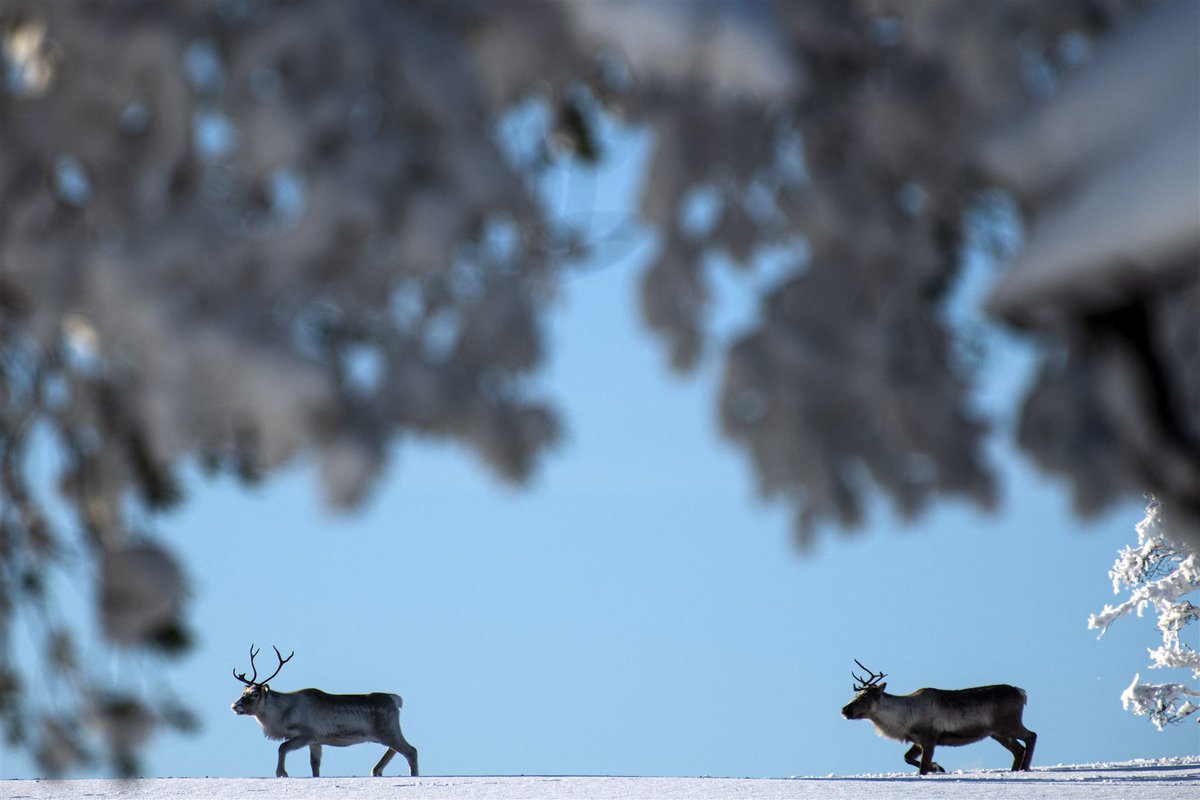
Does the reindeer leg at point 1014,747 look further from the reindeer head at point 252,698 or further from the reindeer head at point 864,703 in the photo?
the reindeer head at point 252,698

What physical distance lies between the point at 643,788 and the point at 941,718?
17.1ft

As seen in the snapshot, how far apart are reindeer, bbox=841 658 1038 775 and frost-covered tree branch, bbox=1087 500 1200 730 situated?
279cm

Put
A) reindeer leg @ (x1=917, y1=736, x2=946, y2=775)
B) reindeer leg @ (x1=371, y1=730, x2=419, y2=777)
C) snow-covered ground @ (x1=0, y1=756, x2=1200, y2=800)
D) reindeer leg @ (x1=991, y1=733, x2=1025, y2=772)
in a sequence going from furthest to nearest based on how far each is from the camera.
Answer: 1. reindeer leg @ (x1=371, y1=730, x2=419, y2=777)
2. reindeer leg @ (x1=991, y1=733, x2=1025, y2=772)
3. reindeer leg @ (x1=917, y1=736, x2=946, y2=775)
4. snow-covered ground @ (x1=0, y1=756, x2=1200, y2=800)

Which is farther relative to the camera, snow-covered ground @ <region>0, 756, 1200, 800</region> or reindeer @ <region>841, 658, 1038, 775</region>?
reindeer @ <region>841, 658, 1038, 775</region>

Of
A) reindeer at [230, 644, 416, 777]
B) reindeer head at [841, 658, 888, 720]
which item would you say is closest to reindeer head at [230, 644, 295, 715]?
reindeer at [230, 644, 416, 777]

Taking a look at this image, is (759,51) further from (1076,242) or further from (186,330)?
(186,330)

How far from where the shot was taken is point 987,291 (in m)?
2.05

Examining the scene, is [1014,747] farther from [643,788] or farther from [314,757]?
[314,757]

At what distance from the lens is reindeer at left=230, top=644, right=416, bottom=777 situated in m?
13.6

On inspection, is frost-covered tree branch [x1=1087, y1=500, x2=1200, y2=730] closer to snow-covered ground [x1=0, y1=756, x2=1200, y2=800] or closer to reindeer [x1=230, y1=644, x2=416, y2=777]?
snow-covered ground [x1=0, y1=756, x2=1200, y2=800]

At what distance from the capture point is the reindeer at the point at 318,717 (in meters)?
13.6

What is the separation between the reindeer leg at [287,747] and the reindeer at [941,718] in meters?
6.17

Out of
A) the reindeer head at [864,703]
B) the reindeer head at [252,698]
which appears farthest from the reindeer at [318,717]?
the reindeer head at [864,703]

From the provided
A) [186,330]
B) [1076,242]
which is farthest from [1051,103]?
[186,330]
